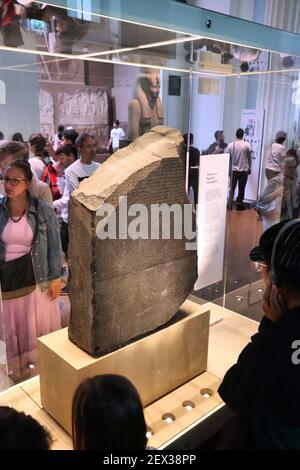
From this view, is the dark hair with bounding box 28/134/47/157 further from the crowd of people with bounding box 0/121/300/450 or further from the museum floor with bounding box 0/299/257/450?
the museum floor with bounding box 0/299/257/450

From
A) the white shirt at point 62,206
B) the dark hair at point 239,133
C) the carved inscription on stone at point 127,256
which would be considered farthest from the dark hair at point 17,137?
the dark hair at point 239,133

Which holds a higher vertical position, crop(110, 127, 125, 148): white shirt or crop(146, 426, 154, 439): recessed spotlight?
crop(110, 127, 125, 148): white shirt

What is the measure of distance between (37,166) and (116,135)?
2.00 ft

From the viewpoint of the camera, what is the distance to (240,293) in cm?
344

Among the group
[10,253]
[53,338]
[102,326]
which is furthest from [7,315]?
[102,326]

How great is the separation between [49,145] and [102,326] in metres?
1.14

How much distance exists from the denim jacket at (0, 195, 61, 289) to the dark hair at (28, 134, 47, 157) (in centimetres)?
27

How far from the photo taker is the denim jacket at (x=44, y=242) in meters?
2.13

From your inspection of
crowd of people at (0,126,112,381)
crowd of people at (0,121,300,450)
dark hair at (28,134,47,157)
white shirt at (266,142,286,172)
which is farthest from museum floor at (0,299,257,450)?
white shirt at (266,142,286,172)

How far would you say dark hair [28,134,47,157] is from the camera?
2.17 meters

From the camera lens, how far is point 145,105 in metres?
2.71

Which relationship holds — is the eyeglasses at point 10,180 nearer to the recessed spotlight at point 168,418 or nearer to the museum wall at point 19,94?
the museum wall at point 19,94

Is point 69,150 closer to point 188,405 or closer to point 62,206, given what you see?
point 62,206

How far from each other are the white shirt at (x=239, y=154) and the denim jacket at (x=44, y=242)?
1395 millimetres
